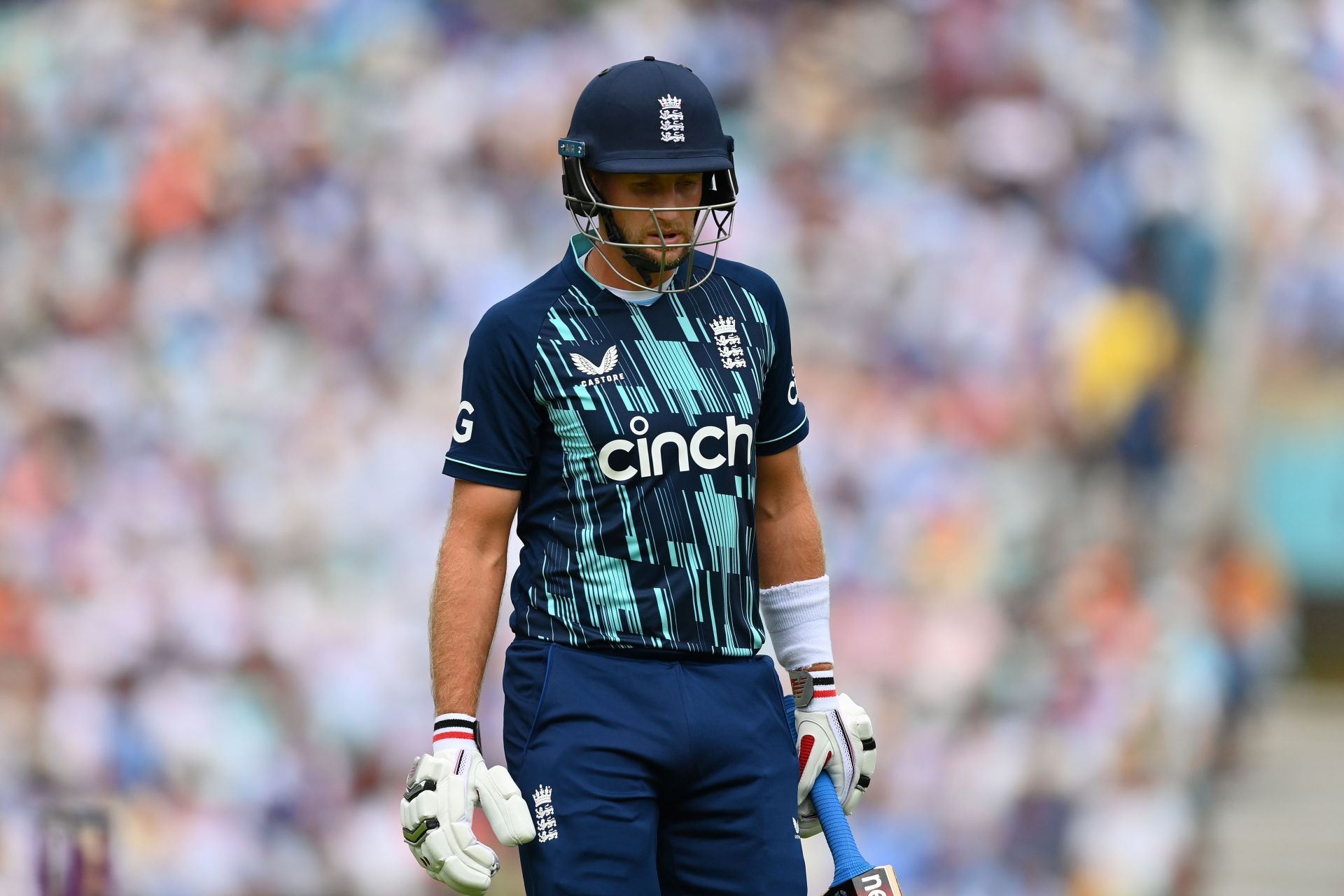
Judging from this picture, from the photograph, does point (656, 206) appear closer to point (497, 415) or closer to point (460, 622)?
point (497, 415)

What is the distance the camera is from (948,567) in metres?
7.19

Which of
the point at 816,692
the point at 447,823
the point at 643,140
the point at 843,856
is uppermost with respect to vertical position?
the point at 643,140

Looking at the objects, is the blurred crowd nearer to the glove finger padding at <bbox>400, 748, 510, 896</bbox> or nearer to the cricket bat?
the cricket bat

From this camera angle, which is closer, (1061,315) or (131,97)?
(1061,315)

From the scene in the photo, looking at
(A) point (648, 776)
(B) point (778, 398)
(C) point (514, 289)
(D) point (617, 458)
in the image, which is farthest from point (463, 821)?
(C) point (514, 289)

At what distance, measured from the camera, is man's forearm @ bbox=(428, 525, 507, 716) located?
2.87m

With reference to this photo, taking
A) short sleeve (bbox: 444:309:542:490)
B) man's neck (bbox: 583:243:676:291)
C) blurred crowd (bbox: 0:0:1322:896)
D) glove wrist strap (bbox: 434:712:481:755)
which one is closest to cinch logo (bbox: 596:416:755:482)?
short sleeve (bbox: 444:309:542:490)

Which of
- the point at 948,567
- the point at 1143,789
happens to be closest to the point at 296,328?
the point at 948,567

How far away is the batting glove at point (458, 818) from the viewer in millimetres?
2730

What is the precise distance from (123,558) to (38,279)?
1.74 m

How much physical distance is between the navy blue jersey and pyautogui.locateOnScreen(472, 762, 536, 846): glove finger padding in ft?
0.84

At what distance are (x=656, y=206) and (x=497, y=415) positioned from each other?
435mm

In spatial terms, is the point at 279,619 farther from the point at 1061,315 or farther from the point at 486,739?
the point at 1061,315

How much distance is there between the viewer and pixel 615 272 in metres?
2.98
